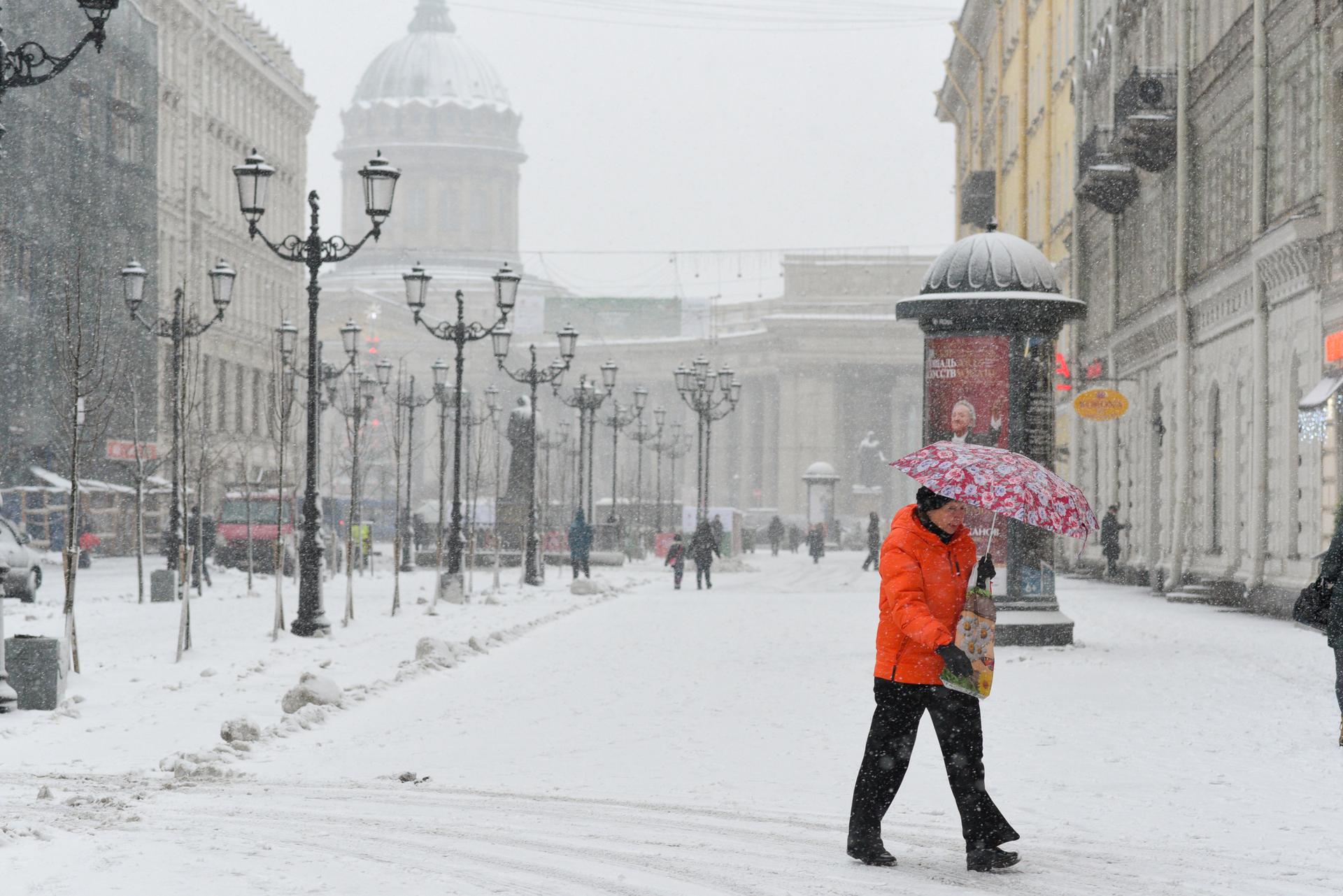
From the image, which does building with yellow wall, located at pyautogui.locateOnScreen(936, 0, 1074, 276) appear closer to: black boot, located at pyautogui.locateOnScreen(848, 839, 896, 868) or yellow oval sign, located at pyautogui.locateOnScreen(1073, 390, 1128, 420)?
yellow oval sign, located at pyautogui.locateOnScreen(1073, 390, 1128, 420)

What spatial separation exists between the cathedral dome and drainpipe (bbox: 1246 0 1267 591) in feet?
385

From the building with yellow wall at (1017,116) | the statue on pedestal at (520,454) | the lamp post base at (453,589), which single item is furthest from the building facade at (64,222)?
the building with yellow wall at (1017,116)

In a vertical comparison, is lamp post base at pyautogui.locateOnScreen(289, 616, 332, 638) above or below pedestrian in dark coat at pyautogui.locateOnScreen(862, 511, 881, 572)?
below

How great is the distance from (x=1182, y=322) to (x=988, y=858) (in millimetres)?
26091

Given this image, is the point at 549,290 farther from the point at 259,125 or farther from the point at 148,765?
the point at 148,765

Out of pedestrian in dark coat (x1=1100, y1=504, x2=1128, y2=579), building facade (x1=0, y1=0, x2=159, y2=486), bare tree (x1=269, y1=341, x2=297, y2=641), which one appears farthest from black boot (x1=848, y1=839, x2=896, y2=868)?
building facade (x1=0, y1=0, x2=159, y2=486)

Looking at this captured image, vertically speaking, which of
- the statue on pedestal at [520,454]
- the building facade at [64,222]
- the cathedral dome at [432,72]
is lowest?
the statue on pedestal at [520,454]

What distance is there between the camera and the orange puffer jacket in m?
7.64

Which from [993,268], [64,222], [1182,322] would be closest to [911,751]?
[993,268]

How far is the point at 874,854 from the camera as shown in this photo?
25.9 ft

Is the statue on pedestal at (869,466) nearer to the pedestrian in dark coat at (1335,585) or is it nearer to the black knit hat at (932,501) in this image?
the pedestrian in dark coat at (1335,585)

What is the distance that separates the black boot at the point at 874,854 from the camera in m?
7.90

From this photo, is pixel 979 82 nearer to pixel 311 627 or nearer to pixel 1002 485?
pixel 311 627

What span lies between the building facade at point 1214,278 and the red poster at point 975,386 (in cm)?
518
